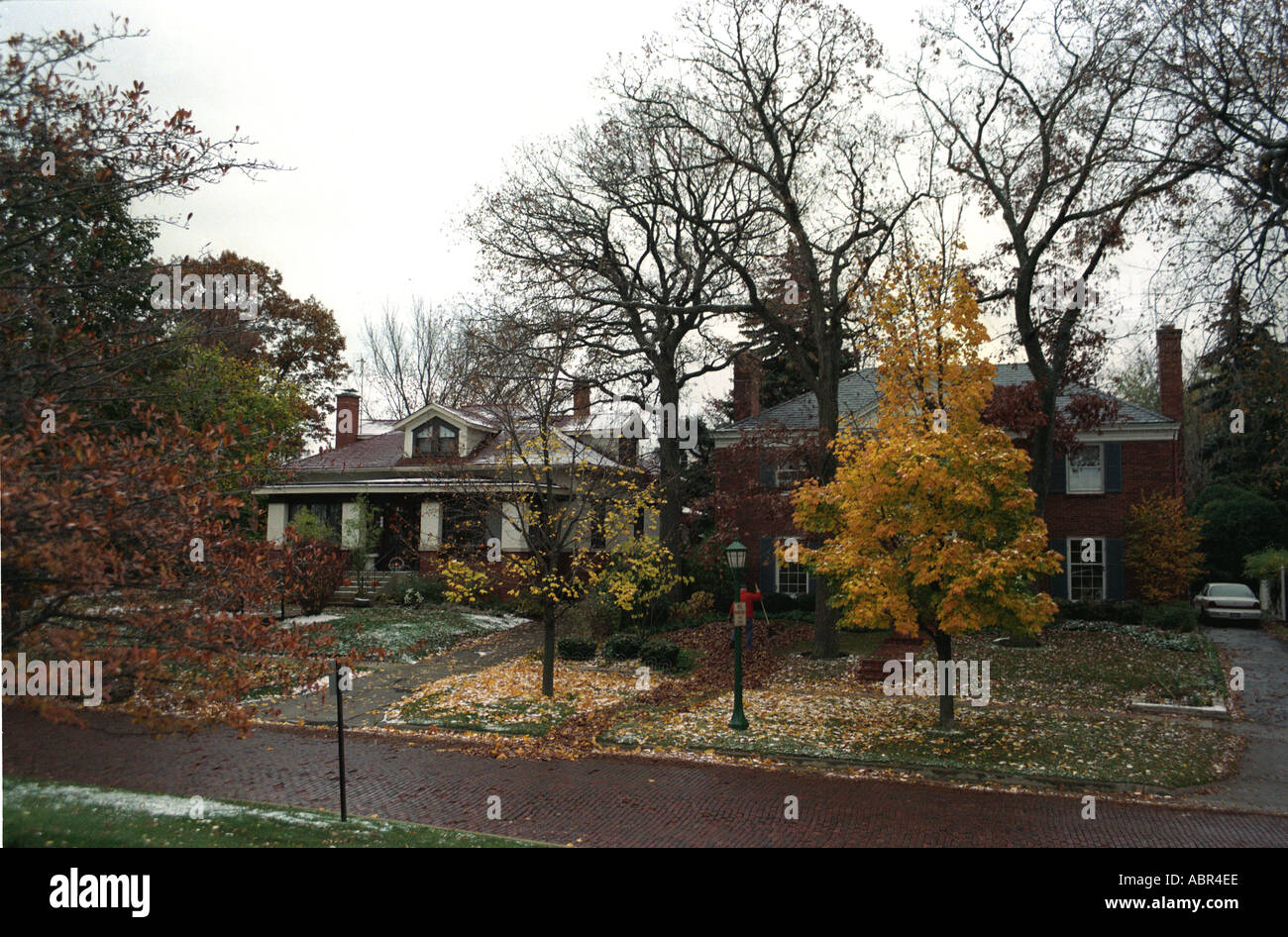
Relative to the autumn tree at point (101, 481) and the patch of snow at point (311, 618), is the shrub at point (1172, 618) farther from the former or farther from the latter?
the autumn tree at point (101, 481)

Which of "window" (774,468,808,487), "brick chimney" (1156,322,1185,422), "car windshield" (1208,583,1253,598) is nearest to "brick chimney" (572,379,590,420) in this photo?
"window" (774,468,808,487)

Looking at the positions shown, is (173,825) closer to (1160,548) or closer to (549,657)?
(549,657)

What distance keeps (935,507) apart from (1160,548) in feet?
54.8

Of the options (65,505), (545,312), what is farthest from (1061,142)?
(65,505)

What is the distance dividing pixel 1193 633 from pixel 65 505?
2477 cm

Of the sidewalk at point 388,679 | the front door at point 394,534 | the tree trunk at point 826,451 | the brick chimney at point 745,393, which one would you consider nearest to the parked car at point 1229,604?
the tree trunk at point 826,451

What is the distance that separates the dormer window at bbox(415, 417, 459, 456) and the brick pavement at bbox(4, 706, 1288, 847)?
18827 mm

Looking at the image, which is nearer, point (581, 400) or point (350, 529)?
point (581, 400)

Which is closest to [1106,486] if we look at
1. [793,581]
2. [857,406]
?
[857,406]

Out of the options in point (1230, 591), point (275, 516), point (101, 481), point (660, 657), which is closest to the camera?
point (101, 481)

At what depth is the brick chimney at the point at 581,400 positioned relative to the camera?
18.8 metres

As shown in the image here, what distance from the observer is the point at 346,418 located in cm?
3828

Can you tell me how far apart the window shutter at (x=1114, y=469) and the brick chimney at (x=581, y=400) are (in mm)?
16159

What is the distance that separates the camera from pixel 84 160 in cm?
734
